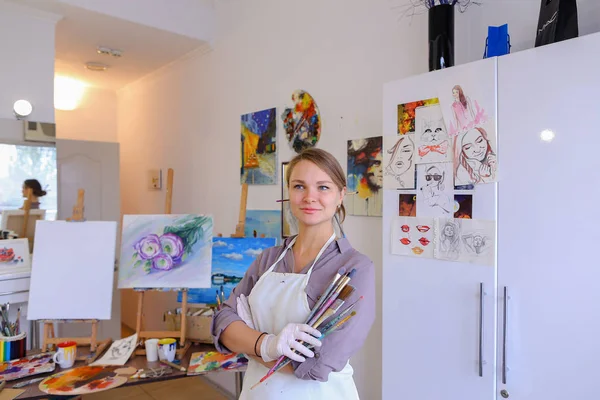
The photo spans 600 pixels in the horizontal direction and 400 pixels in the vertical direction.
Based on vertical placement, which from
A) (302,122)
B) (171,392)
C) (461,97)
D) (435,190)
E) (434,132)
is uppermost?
(302,122)

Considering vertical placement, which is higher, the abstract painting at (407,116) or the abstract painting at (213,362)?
the abstract painting at (407,116)

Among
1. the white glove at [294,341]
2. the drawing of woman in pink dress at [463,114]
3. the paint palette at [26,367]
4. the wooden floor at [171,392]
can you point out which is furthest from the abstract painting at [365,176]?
the wooden floor at [171,392]

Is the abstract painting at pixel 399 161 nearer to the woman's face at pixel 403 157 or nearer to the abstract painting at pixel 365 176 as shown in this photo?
the woman's face at pixel 403 157

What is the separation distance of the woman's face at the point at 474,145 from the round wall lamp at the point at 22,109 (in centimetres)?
267

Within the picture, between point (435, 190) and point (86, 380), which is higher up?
point (435, 190)

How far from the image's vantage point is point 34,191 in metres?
2.95

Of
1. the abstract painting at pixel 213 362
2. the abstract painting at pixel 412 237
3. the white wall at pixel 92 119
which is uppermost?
the white wall at pixel 92 119

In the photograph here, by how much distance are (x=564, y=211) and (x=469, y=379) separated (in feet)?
→ 2.06

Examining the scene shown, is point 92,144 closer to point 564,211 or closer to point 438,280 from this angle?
point 438,280

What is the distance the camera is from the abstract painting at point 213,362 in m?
1.90

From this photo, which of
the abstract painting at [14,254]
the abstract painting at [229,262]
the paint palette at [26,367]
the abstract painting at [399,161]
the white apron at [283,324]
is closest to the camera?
the white apron at [283,324]

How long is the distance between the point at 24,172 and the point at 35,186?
0.36 feet

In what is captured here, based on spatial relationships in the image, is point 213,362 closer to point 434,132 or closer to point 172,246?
point 172,246

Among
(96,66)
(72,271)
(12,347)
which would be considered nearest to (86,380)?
(12,347)
